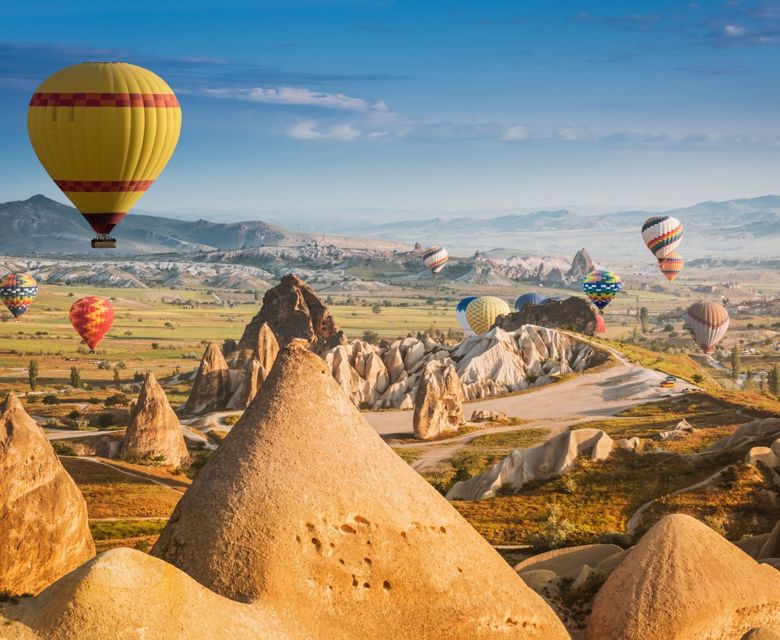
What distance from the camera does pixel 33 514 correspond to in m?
21.2

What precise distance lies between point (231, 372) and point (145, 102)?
51586 mm

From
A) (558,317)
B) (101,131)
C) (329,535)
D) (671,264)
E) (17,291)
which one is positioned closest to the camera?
(329,535)

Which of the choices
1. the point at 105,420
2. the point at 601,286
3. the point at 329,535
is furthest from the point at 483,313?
the point at 329,535

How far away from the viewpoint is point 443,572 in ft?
52.2

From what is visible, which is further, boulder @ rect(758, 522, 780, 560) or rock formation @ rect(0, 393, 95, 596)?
boulder @ rect(758, 522, 780, 560)

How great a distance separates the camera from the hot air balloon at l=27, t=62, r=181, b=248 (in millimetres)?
51300

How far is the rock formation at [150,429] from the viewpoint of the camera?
212 feet

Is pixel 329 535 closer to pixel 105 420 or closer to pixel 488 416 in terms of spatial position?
pixel 488 416

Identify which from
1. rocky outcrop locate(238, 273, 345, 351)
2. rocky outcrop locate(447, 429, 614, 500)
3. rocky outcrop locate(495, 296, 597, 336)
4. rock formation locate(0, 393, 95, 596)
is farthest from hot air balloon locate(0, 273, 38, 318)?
rock formation locate(0, 393, 95, 596)

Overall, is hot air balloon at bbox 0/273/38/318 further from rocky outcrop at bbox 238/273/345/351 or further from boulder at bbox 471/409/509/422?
boulder at bbox 471/409/509/422

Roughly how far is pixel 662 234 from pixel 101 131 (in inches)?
4149

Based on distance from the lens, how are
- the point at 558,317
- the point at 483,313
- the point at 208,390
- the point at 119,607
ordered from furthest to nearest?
the point at 483,313
the point at 558,317
the point at 208,390
the point at 119,607

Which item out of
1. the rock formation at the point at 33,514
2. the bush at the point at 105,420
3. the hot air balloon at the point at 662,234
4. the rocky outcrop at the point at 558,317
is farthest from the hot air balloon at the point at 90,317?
the rock formation at the point at 33,514

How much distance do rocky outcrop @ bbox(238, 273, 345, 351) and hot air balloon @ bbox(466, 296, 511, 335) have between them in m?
21.7
